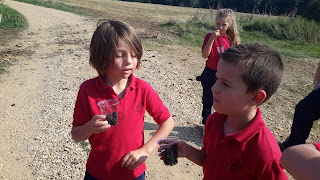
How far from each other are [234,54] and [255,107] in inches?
13.8

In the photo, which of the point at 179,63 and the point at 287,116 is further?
the point at 179,63

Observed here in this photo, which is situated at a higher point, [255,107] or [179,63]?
[255,107]

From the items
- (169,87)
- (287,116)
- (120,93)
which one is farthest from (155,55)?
(120,93)

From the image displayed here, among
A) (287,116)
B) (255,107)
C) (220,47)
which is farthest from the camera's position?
(287,116)

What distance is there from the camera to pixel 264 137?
1.59m

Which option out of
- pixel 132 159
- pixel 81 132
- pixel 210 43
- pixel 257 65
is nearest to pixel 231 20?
pixel 210 43

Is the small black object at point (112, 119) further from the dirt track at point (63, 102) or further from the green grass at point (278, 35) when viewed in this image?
the green grass at point (278, 35)

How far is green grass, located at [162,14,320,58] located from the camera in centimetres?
1348

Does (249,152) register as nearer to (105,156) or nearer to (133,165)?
(133,165)

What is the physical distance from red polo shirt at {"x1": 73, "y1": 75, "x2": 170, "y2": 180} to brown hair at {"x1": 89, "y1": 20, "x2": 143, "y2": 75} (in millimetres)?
146

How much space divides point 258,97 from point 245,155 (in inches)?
13.4

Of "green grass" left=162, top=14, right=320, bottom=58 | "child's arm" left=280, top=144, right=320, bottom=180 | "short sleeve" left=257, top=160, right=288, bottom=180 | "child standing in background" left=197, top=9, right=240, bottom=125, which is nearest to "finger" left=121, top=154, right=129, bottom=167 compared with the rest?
"short sleeve" left=257, top=160, right=288, bottom=180

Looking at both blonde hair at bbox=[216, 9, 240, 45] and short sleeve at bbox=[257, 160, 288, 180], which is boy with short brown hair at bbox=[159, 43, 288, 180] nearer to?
short sleeve at bbox=[257, 160, 288, 180]

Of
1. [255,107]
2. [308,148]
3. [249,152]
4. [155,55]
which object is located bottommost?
[155,55]
